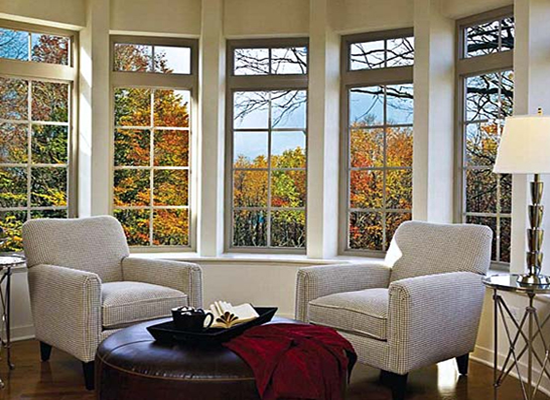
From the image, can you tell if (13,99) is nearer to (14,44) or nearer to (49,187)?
(14,44)

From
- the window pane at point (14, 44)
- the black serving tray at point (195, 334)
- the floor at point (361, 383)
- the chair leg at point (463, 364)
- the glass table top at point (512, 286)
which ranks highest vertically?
the window pane at point (14, 44)

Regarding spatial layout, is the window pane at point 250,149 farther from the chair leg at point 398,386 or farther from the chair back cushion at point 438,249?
the chair leg at point 398,386

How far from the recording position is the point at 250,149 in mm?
5711

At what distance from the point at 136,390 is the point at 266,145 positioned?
125 inches

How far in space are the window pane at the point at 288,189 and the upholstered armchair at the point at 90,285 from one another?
4.62 ft

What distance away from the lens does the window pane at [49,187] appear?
5199mm

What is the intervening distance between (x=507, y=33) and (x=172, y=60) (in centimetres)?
258

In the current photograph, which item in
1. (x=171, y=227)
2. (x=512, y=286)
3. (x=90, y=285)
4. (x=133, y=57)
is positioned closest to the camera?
(x=512, y=286)

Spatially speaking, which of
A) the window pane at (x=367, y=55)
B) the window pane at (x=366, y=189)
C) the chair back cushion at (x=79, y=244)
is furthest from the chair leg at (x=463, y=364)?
the window pane at (x=367, y=55)

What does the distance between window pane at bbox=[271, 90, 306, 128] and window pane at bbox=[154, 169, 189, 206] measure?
2.82 ft

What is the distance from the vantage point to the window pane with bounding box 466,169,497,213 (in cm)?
480

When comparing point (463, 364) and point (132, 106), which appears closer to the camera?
point (463, 364)

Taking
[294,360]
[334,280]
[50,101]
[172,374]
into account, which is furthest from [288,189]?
[172,374]

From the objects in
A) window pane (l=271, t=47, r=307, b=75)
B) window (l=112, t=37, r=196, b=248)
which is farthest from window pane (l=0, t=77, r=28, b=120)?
window pane (l=271, t=47, r=307, b=75)
